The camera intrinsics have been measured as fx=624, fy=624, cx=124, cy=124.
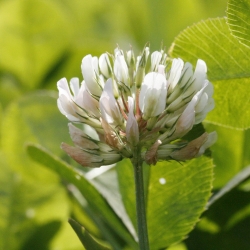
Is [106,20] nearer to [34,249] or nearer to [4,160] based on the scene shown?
[4,160]

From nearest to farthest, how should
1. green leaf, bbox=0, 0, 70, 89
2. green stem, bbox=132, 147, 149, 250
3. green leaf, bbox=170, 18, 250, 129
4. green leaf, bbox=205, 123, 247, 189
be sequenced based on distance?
1. green stem, bbox=132, 147, 149, 250
2. green leaf, bbox=170, 18, 250, 129
3. green leaf, bbox=205, 123, 247, 189
4. green leaf, bbox=0, 0, 70, 89

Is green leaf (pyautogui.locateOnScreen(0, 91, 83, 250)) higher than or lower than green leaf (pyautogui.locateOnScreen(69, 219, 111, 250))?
lower

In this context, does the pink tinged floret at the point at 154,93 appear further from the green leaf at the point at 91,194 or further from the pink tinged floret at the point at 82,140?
the green leaf at the point at 91,194

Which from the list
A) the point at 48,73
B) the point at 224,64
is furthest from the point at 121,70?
the point at 48,73

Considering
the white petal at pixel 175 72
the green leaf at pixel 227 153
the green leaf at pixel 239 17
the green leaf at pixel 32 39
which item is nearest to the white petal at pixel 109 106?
the white petal at pixel 175 72

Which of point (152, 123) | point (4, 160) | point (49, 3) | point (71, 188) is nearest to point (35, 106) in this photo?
point (4, 160)

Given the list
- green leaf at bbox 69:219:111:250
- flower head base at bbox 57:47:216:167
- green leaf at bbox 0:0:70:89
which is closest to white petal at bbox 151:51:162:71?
flower head base at bbox 57:47:216:167

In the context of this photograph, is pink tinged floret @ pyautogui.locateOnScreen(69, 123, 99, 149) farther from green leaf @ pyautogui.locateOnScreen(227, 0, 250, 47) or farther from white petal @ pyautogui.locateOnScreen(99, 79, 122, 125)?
green leaf @ pyautogui.locateOnScreen(227, 0, 250, 47)
